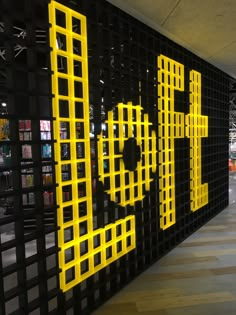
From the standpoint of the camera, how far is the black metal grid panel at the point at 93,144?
1939 millimetres

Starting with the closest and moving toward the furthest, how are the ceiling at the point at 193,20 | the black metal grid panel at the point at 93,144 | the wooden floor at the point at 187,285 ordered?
the black metal grid panel at the point at 93,144 → the wooden floor at the point at 187,285 → the ceiling at the point at 193,20

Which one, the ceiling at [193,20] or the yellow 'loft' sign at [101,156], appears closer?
the yellow 'loft' sign at [101,156]

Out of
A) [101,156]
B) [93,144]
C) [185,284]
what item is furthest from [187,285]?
[93,144]

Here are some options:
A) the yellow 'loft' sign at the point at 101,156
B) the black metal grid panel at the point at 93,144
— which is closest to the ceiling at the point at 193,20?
the black metal grid panel at the point at 93,144

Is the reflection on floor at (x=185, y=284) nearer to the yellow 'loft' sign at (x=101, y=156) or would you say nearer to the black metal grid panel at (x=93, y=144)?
the black metal grid panel at (x=93, y=144)

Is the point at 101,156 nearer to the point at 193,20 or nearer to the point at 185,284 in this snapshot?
the point at 185,284

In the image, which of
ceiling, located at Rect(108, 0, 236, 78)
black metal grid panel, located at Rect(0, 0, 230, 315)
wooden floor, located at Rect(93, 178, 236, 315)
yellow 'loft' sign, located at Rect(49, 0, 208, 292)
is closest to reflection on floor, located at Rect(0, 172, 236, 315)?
wooden floor, located at Rect(93, 178, 236, 315)

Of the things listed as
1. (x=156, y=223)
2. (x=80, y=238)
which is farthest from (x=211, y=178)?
(x=80, y=238)

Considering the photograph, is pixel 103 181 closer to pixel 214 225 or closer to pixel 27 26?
pixel 27 26

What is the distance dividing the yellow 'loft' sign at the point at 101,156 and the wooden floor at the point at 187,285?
377mm

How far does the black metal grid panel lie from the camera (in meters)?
1.94

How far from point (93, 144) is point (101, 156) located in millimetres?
198

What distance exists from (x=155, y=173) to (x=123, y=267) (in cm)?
113

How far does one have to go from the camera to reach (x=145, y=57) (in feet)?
10.8
